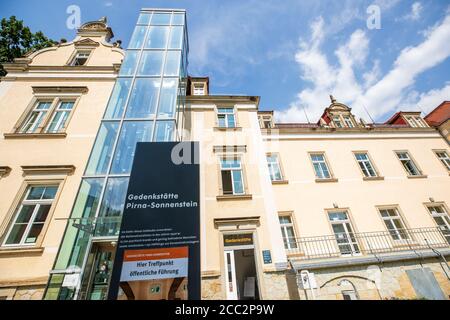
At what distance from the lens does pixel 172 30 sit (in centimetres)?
931

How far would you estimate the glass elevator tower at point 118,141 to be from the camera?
166 inches

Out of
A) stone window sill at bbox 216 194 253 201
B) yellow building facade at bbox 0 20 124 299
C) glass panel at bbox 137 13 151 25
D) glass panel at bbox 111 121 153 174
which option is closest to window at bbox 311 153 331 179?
stone window sill at bbox 216 194 253 201

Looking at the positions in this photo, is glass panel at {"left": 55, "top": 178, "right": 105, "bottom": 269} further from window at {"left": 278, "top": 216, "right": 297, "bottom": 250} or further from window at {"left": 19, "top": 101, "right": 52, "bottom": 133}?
window at {"left": 278, "top": 216, "right": 297, "bottom": 250}

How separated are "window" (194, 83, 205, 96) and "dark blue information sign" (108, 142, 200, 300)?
28.8 ft

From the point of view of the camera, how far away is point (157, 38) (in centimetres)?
891

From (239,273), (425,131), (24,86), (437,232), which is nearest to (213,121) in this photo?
(239,273)

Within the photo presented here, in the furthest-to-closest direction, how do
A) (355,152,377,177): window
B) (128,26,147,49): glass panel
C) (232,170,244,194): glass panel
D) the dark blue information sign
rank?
(355,152,377,177): window
(128,26,147,49): glass panel
(232,170,244,194): glass panel
the dark blue information sign

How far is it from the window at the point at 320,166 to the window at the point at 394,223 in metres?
3.22

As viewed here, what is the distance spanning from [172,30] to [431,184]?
16.4 m

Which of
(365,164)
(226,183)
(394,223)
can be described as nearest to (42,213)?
(226,183)

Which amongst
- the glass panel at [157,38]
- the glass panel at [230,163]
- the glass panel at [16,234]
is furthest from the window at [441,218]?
the glass panel at [16,234]

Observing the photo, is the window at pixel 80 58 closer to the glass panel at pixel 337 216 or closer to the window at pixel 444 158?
the glass panel at pixel 337 216

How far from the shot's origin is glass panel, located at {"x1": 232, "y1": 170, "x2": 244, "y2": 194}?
8.34m
